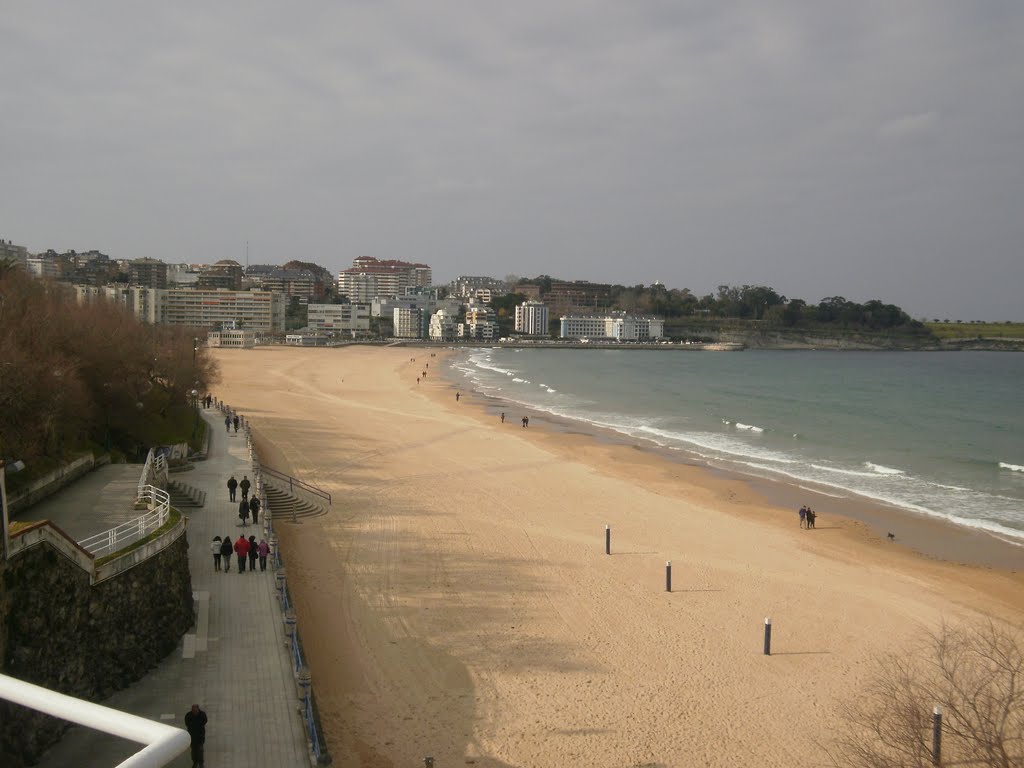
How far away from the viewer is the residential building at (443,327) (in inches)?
5881

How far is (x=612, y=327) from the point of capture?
165500mm

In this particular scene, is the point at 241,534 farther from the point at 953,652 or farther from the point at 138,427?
the point at 953,652

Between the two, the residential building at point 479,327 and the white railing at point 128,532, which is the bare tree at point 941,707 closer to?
the white railing at point 128,532

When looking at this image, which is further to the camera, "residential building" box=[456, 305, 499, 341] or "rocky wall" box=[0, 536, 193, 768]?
"residential building" box=[456, 305, 499, 341]

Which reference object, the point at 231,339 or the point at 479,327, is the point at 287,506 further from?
the point at 479,327

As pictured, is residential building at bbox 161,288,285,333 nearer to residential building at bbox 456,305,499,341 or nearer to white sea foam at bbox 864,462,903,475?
residential building at bbox 456,305,499,341

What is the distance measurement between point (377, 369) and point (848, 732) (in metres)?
65.1

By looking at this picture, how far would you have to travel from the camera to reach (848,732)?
9664 millimetres

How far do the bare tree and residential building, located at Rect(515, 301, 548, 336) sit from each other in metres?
156

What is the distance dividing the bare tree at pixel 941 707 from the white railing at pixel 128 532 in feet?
29.0

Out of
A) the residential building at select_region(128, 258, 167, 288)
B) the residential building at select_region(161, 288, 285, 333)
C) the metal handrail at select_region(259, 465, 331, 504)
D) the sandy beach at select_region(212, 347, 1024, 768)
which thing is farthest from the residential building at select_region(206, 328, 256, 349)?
the metal handrail at select_region(259, 465, 331, 504)

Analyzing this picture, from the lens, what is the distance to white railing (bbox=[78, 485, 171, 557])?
964cm

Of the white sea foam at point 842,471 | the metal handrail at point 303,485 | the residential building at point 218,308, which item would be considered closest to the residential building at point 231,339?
the residential building at point 218,308

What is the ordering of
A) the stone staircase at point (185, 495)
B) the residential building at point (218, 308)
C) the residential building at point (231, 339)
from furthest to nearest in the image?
the residential building at point (218, 308), the residential building at point (231, 339), the stone staircase at point (185, 495)
